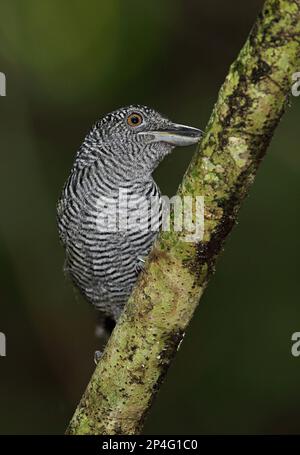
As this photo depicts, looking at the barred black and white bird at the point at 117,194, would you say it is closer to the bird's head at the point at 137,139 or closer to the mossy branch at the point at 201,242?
the bird's head at the point at 137,139

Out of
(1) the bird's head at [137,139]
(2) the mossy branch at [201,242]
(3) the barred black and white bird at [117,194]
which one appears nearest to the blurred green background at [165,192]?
(3) the barred black and white bird at [117,194]

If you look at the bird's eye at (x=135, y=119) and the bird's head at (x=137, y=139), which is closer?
the bird's head at (x=137, y=139)

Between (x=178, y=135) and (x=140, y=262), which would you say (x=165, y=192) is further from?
(x=178, y=135)

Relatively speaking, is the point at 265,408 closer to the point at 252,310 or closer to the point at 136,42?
the point at 252,310

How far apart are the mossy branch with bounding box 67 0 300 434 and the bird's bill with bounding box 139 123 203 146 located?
924mm

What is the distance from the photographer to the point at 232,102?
2760mm

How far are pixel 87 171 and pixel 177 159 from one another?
2.06 m

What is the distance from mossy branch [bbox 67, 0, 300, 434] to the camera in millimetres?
2668

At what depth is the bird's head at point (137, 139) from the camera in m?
4.19

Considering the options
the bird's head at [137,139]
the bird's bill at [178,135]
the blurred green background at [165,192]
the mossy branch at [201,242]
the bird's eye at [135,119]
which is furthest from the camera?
the blurred green background at [165,192]

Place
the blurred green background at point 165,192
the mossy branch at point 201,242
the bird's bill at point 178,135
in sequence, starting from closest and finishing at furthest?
the mossy branch at point 201,242, the bird's bill at point 178,135, the blurred green background at point 165,192

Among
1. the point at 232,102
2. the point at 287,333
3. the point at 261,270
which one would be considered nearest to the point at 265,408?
the point at 287,333

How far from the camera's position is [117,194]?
421cm

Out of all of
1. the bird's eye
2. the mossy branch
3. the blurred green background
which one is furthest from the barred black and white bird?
the blurred green background
